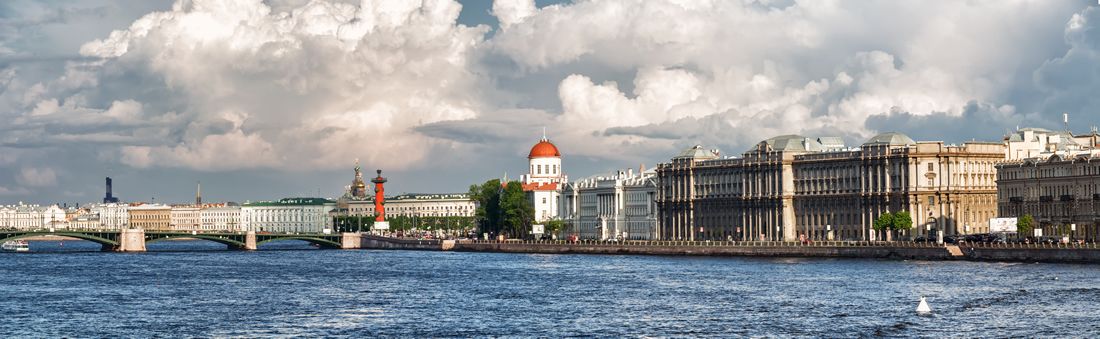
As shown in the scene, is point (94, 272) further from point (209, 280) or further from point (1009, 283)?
point (1009, 283)

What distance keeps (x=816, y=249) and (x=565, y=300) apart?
54.8 metres

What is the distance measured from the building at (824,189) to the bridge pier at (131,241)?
2010 inches

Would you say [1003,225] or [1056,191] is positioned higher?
[1056,191]

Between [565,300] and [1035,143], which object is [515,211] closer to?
[1035,143]

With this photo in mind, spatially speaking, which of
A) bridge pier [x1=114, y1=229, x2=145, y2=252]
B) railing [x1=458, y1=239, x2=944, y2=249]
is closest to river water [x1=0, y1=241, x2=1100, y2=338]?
railing [x1=458, y1=239, x2=944, y2=249]

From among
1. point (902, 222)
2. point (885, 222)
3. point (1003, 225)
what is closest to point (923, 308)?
point (1003, 225)

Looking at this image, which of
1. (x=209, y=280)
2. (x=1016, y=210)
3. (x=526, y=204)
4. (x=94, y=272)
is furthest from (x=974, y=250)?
(x=526, y=204)

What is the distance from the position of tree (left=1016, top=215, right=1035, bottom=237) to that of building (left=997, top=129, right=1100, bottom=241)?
2006mm

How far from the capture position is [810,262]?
4815 inches

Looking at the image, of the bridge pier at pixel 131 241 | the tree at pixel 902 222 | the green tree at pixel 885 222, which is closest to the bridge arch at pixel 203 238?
the bridge pier at pixel 131 241

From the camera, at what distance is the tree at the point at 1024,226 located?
429ft

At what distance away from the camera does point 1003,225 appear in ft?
420

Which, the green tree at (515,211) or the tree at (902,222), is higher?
the green tree at (515,211)

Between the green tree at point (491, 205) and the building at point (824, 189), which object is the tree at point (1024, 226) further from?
the green tree at point (491, 205)
